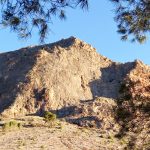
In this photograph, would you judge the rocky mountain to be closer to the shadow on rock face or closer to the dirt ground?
the shadow on rock face

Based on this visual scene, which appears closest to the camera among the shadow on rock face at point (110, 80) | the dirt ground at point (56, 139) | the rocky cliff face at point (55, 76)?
the dirt ground at point (56, 139)

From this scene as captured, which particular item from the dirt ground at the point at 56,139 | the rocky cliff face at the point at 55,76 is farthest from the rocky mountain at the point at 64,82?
the dirt ground at the point at 56,139

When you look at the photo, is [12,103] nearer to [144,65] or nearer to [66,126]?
[66,126]

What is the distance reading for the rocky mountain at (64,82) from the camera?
193 feet

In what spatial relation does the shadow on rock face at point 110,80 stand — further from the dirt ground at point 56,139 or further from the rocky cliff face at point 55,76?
the dirt ground at point 56,139

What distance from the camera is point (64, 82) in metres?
68.5

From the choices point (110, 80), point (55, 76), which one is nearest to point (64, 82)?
point (55, 76)

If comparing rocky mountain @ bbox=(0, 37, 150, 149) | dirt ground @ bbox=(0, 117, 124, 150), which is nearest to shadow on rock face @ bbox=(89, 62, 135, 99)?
rocky mountain @ bbox=(0, 37, 150, 149)

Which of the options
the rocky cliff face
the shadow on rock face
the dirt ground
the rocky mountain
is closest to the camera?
the dirt ground

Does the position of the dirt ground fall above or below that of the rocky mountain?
below

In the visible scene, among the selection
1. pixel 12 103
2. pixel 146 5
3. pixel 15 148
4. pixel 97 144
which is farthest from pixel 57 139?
pixel 146 5

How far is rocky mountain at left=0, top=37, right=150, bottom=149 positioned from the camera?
2317 inches

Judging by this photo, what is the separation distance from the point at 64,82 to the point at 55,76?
4.61 ft

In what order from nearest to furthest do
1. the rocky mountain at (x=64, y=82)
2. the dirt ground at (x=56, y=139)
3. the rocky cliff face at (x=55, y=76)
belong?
1. the dirt ground at (x=56, y=139)
2. the rocky mountain at (x=64, y=82)
3. the rocky cliff face at (x=55, y=76)
